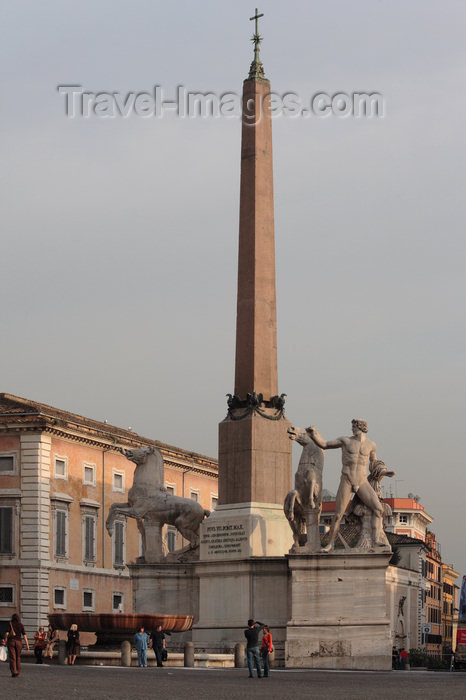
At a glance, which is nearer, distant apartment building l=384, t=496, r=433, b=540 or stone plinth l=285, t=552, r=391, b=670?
stone plinth l=285, t=552, r=391, b=670

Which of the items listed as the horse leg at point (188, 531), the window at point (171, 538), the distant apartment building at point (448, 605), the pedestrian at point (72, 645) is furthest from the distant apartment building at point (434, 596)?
the pedestrian at point (72, 645)

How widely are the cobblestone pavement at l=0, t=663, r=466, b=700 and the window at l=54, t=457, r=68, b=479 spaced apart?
24.4 m

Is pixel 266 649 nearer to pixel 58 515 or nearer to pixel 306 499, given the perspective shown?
pixel 306 499

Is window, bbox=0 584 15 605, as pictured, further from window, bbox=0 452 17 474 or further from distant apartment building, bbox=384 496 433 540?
distant apartment building, bbox=384 496 433 540

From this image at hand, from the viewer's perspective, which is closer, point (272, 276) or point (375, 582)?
point (375, 582)

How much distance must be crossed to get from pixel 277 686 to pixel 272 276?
12.3 meters

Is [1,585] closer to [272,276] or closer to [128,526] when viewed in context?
[128,526]

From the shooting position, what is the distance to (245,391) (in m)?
32.9

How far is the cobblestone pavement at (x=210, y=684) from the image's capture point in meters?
20.0

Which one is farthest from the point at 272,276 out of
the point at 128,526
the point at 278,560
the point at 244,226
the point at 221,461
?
the point at 128,526

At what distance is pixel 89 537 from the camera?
5512cm

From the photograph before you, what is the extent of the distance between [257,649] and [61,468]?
91.2 feet

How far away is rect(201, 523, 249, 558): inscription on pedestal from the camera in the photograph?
31.7 metres

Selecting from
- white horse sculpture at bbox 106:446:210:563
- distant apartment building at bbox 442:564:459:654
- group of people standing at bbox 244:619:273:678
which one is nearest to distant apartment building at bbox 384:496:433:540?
distant apartment building at bbox 442:564:459:654
